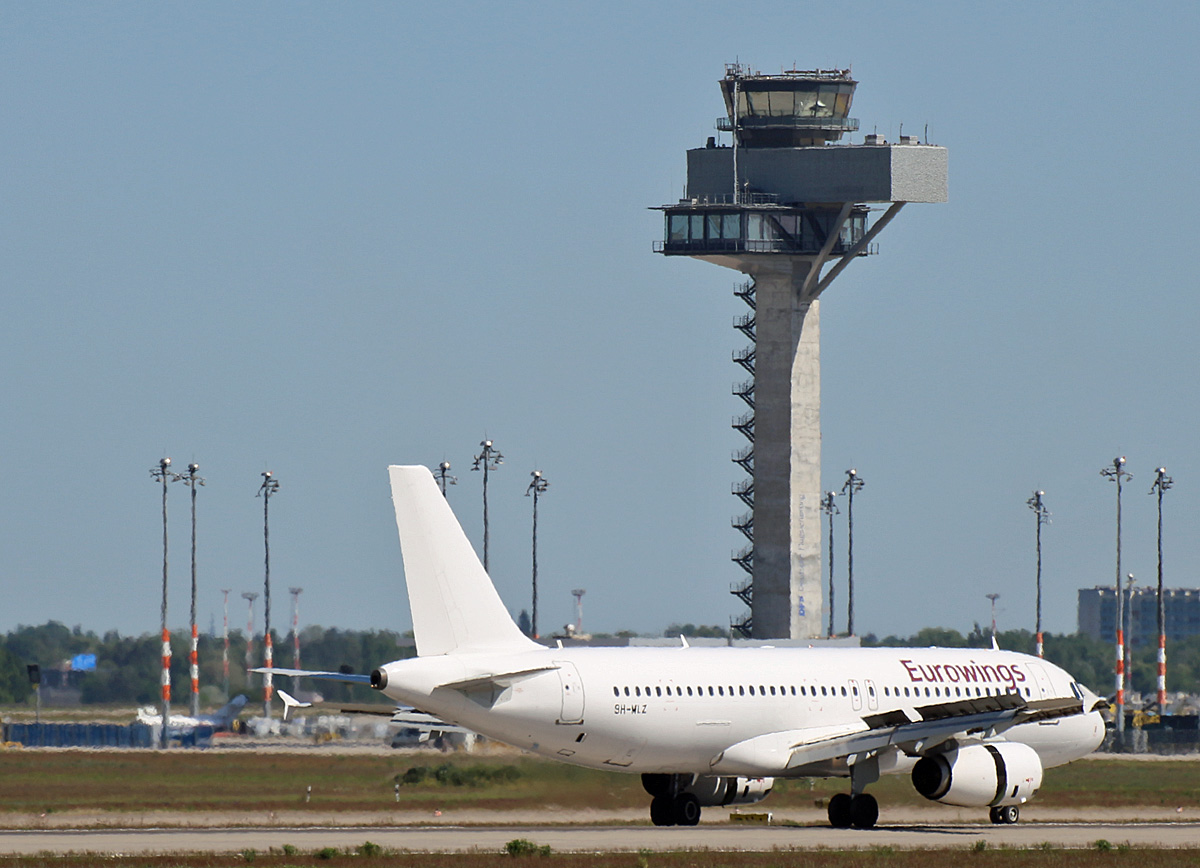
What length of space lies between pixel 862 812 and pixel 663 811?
174 inches

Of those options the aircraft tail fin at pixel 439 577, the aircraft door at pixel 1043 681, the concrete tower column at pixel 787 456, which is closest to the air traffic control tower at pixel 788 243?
the concrete tower column at pixel 787 456

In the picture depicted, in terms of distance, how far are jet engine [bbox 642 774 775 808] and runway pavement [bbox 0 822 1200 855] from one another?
675 millimetres

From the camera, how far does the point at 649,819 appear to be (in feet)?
169

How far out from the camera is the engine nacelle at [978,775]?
47656 mm

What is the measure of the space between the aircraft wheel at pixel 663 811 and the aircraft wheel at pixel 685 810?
112 mm

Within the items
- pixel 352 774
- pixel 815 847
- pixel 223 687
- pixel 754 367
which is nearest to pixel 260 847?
pixel 815 847

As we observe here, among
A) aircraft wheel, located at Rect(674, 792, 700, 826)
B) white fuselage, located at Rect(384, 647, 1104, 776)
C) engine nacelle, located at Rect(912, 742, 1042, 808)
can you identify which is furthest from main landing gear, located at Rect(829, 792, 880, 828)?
aircraft wheel, located at Rect(674, 792, 700, 826)

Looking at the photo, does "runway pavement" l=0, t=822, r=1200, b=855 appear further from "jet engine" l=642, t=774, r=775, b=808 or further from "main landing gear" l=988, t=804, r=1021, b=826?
"jet engine" l=642, t=774, r=775, b=808

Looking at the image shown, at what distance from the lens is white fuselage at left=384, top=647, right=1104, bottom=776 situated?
43844mm

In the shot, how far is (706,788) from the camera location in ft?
161

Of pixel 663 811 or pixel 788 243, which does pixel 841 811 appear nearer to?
pixel 663 811

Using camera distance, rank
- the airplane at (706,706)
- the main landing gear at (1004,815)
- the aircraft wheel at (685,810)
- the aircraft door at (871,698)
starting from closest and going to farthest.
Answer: the airplane at (706,706) → the aircraft wheel at (685,810) → the aircraft door at (871,698) → the main landing gear at (1004,815)

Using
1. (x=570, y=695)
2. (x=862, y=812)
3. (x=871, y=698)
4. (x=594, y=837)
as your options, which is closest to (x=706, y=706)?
(x=570, y=695)

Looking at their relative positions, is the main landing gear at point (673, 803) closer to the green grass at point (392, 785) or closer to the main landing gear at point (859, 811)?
the main landing gear at point (859, 811)
